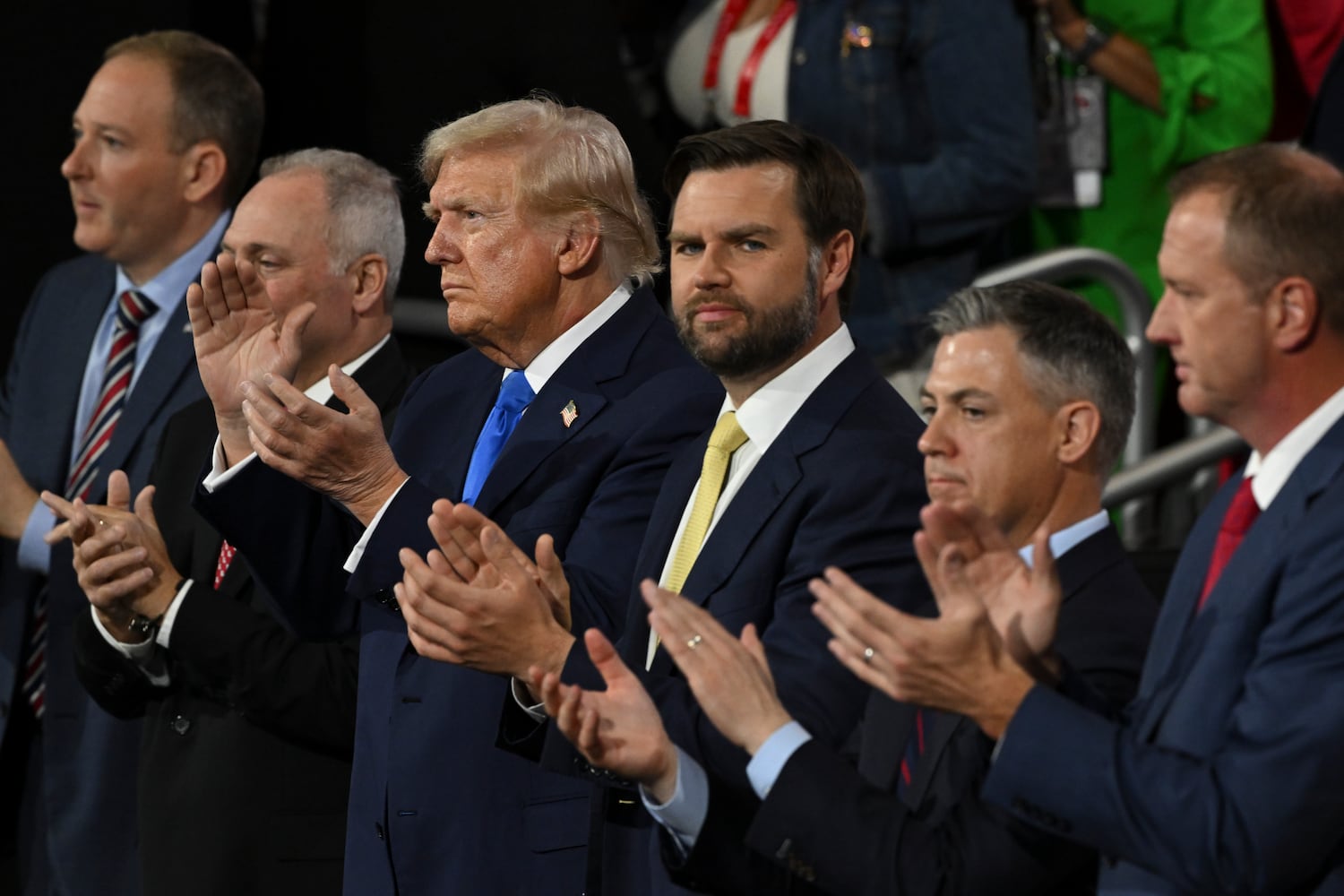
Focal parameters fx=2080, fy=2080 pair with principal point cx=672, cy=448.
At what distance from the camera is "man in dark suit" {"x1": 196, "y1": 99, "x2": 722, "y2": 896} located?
3033mm

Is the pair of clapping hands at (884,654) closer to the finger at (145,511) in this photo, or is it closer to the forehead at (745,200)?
the forehead at (745,200)

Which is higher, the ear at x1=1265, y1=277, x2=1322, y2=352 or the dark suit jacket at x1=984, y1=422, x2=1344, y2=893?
the ear at x1=1265, y1=277, x2=1322, y2=352

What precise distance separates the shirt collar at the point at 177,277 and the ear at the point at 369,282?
0.65 metres

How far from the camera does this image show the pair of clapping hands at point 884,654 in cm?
216

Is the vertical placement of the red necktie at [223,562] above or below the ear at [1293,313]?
below

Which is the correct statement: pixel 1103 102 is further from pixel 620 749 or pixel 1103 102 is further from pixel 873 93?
pixel 620 749

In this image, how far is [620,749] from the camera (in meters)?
2.45

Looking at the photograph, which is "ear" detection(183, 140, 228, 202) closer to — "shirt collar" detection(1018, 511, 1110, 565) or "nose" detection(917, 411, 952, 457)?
"nose" detection(917, 411, 952, 457)

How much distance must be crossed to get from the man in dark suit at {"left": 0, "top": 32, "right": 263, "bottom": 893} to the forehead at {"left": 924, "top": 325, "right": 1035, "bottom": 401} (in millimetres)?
2017

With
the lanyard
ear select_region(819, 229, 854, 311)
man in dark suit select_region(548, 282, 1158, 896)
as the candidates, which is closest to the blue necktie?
ear select_region(819, 229, 854, 311)

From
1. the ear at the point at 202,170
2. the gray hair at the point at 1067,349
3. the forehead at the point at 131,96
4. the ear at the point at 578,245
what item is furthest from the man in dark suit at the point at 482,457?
the forehead at the point at 131,96

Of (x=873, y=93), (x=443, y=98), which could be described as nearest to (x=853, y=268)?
(x=873, y=93)

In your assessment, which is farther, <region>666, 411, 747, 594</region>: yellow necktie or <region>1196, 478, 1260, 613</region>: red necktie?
<region>666, 411, 747, 594</region>: yellow necktie

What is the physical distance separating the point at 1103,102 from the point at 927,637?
3003mm
